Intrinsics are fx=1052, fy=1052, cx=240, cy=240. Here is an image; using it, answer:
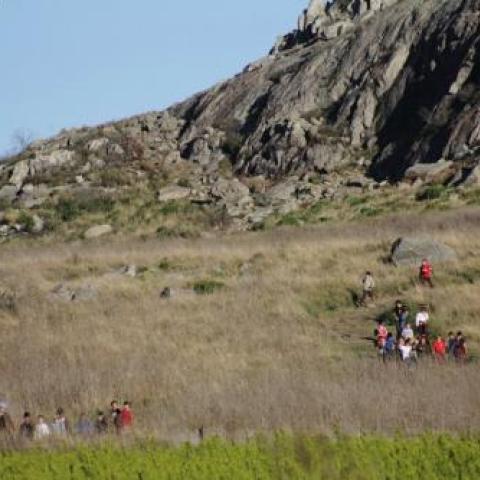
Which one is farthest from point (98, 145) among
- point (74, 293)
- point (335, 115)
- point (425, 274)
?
point (425, 274)

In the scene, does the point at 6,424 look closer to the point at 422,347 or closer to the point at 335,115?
the point at 422,347

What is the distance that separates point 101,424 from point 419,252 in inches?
714

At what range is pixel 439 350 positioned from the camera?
24.8 m

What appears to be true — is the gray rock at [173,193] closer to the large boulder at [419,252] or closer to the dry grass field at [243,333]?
the dry grass field at [243,333]

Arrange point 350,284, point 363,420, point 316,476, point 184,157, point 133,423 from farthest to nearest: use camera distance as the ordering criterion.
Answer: point 184,157 → point 350,284 → point 133,423 → point 363,420 → point 316,476

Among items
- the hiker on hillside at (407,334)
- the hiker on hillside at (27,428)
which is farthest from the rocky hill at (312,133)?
the hiker on hillside at (27,428)

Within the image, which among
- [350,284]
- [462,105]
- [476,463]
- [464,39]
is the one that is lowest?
[476,463]

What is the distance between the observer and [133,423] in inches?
786

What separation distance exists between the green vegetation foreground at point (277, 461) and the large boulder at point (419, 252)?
23.0m

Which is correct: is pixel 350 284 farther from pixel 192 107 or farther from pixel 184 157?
pixel 192 107

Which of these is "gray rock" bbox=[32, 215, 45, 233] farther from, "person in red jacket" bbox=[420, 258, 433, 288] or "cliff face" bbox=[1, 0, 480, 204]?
"person in red jacket" bbox=[420, 258, 433, 288]

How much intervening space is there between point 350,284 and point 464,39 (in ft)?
119

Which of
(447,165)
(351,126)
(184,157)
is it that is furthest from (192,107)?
(447,165)

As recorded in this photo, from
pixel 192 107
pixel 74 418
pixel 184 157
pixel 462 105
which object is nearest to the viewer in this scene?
pixel 74 418
